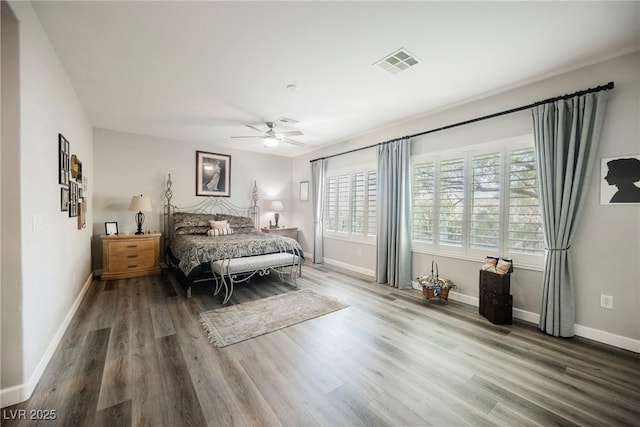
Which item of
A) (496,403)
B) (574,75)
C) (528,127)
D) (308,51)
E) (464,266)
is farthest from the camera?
(464,266)

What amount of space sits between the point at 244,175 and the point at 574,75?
596 cm

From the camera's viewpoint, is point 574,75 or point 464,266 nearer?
point 574,75

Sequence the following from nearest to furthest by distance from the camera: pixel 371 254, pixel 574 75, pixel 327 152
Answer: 1. pixel 574 75
2. pixel 371 254
3. pixel 327 152

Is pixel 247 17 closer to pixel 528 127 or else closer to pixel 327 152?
pixel 528 127

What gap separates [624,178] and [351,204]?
3682mm

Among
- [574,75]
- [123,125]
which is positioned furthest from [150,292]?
[574,75]

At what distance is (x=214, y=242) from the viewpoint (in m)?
4.19

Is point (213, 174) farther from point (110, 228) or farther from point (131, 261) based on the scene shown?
point (131, 261)

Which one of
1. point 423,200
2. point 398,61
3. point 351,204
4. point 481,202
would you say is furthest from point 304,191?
point 398,61

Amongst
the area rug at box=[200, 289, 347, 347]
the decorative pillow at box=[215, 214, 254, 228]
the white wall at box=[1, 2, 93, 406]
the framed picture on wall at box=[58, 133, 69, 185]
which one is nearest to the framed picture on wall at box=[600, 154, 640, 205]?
the area rug at box=[200, 289, 347, 347]

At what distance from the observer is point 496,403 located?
5.80 ft

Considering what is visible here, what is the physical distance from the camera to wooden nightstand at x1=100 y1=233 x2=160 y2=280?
4.39 meters

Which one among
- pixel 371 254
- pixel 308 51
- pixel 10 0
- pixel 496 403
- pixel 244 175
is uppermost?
pixel 308 51

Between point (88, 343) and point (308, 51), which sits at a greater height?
point (308, 51)
